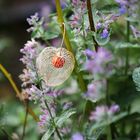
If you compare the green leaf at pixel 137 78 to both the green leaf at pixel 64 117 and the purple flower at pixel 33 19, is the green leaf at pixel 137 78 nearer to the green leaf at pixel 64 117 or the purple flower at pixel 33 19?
the green leaf at pixel 64 117

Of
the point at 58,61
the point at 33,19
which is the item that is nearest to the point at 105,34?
the point at 58,61

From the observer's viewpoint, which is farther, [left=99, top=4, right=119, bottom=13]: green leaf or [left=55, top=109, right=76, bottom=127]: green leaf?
[left=99, top=4, right=119, bottom=13]: green leaf

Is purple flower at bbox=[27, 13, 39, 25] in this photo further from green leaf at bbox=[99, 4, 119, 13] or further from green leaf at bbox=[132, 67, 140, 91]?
green leaf at bbox=[132, 67, 140, 91]

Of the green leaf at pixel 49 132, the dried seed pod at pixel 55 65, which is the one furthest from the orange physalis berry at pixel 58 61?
the green leaf at pixel 49 132

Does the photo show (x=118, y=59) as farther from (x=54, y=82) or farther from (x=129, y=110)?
(x=54, y=82)

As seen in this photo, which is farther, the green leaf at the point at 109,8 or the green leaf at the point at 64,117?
the green leaf at the point at 109,8

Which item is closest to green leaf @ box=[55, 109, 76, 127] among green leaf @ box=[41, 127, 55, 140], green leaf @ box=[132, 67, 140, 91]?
green leaf @ box=[41, 127, 55, 140]

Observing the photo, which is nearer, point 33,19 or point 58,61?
point 58,61

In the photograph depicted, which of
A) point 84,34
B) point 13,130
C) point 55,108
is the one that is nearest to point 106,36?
point 84,34

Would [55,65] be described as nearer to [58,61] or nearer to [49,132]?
[58,61]
